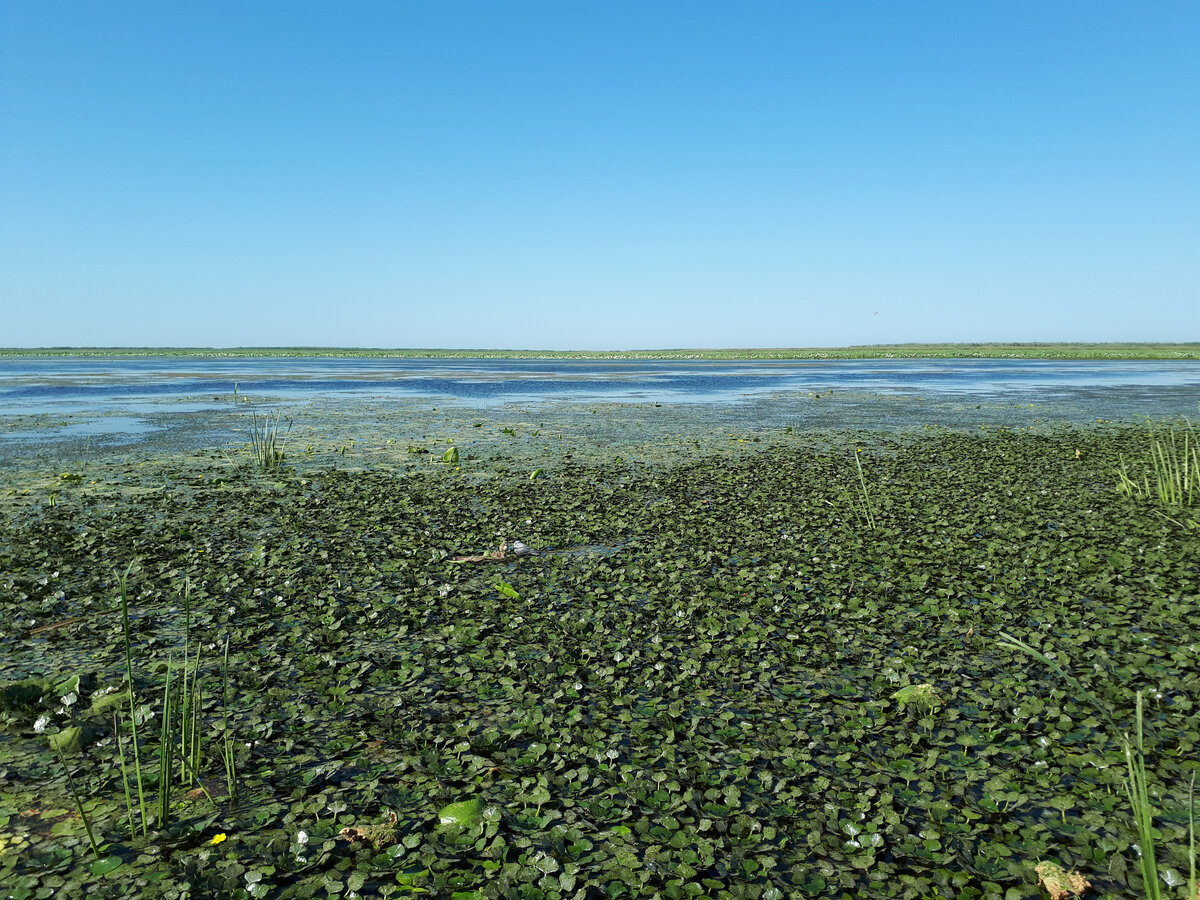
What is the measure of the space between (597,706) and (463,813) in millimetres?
1824

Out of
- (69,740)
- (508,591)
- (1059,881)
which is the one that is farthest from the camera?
(508,591)

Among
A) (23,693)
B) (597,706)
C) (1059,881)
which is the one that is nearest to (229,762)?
(23,693)

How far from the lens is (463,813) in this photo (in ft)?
15.4

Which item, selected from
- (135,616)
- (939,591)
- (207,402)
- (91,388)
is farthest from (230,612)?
(91,388)

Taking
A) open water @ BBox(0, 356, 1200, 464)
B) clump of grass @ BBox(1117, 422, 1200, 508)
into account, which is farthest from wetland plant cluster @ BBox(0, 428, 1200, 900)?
open water @ BBox(0, 356, 1200, 464)

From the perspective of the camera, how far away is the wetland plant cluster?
427 cm

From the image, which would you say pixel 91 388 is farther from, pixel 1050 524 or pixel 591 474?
pixel 1050 524

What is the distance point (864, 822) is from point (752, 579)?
196 inches

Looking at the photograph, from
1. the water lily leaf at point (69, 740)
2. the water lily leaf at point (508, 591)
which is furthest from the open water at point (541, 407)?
the water lily leaf at point (69, 740)

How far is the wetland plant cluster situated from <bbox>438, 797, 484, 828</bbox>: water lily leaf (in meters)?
0.03

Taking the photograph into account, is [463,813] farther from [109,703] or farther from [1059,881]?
[1059,881]

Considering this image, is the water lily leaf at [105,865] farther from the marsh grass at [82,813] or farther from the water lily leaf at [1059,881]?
the water lily leaf at [1059,881]

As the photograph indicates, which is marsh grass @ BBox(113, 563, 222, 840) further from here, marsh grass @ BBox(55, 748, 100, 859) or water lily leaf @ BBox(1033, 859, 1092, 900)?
water lily leaf @ BBox(1033, 859, 1092, 900)

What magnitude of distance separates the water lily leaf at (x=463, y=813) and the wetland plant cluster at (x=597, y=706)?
0.03m
